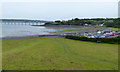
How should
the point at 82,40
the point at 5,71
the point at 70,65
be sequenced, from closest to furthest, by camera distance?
the point at 5,71 → the point at 70,65 → the point at 82,40

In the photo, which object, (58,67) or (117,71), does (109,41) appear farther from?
(58,67)

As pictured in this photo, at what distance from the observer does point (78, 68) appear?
11.4 metres

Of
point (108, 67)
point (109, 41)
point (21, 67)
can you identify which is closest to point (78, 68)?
point (108, 67)

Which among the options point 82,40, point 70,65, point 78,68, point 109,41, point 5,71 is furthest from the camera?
point 82,40

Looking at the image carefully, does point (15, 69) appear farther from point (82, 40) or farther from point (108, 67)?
point (82, 40)

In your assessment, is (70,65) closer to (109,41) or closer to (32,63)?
(32,63)

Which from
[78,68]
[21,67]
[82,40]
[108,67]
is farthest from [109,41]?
[21,67]

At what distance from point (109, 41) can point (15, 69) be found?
65.1ft

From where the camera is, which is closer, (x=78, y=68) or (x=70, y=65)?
(x=78, y=68)

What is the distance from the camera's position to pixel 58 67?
458 inches

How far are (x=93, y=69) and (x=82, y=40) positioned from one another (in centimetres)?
1698

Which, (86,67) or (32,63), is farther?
(32,63)

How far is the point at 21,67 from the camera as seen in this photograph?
1162 cm

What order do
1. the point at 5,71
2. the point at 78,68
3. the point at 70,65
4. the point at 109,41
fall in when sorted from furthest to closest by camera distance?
the point at 109,41
the point at 70,65
the point at 78,68
the point at 5,71
